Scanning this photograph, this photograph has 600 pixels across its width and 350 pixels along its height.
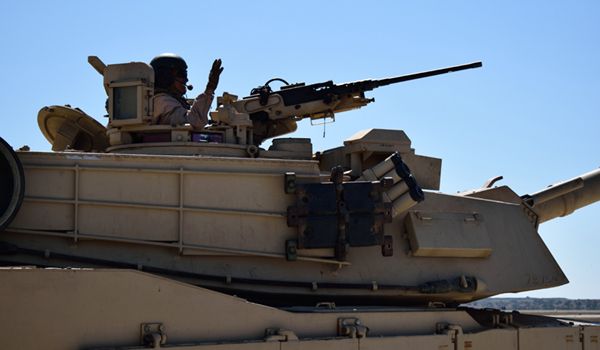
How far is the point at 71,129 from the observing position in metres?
13.2

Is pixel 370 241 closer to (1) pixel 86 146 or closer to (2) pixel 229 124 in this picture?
(2) pixel 229 124

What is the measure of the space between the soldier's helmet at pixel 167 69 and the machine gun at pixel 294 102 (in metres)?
0.65

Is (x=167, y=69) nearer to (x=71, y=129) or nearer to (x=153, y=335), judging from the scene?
(x=71, y=129)

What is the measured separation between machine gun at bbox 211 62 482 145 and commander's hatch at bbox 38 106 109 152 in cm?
169

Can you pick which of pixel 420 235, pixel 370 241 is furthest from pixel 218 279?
pixel 420 235

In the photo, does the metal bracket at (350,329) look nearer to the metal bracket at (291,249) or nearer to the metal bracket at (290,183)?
the metal bracket at (291,249)

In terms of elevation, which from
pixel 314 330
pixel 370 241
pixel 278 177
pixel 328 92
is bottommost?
pixel 314 330

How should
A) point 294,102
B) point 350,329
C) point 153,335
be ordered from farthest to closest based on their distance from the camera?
point 294,102 → point 350,329 → point 153,335

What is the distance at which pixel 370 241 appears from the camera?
1139 centimetres

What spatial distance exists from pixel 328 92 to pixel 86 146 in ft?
11.0

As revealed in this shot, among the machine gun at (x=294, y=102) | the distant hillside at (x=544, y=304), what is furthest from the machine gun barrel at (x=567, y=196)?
the distant hillside at (x=544, y=304)

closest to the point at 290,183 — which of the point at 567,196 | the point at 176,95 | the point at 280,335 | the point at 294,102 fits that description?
the point at 280,335

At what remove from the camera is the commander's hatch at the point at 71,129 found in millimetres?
13039

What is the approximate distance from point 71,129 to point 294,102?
117 inches
